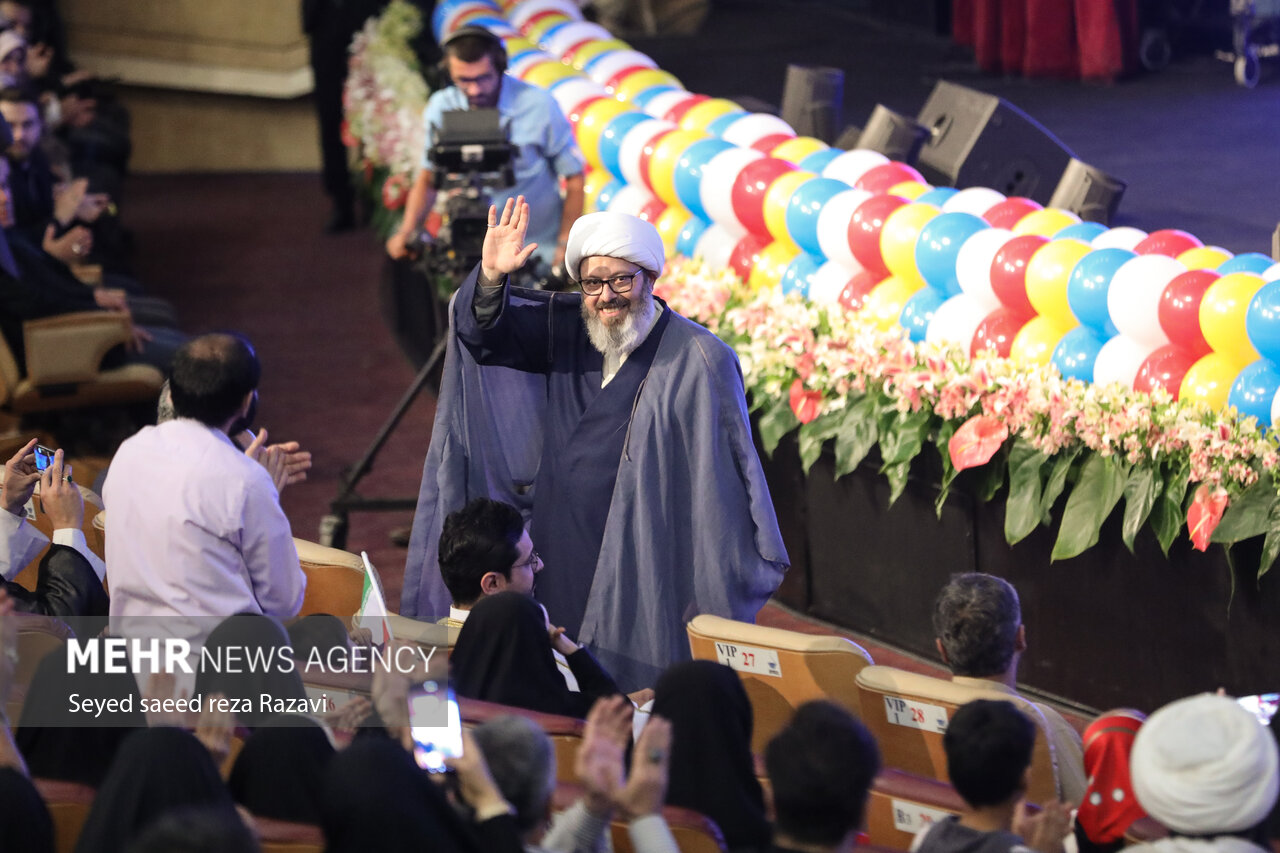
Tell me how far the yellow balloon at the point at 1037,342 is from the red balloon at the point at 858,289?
569mm

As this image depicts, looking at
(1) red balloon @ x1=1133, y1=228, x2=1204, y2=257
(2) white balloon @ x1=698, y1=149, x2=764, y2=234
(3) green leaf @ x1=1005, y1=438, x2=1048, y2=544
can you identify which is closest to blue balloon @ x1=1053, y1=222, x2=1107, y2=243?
(1) red balloon @ x1=1133, y1=228, x2=1204, y2=257

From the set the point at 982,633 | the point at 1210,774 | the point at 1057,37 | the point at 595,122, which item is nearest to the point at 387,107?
the point at 595,122

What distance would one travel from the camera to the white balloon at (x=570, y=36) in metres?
7.02

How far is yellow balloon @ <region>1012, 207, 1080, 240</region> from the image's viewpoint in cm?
436

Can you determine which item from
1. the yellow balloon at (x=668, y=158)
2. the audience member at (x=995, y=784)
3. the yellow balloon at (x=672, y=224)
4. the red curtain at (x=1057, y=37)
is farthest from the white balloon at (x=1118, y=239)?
the red curtain at (x=1057, y=37)

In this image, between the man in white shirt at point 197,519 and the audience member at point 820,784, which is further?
the man in white shirt at point 197,519

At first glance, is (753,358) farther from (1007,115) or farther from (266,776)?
(266,776)

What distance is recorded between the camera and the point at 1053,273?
3.96m

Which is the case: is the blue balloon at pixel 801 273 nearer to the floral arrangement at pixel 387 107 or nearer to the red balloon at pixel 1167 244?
the red balloon at pixel 1167 244

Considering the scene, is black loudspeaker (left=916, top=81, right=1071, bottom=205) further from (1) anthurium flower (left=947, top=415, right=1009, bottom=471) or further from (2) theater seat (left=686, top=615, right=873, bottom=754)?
(2) theater seat (left=686, top=615, right=873, bottom=754)

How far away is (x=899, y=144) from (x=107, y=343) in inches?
110

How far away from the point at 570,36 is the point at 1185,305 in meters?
3.96

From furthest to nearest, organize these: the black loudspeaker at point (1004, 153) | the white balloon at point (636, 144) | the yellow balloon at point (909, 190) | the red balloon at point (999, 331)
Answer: the black loudspeaker at point (1004, 153)
the white balloon at point (636, 144)
the yellow balloon at point (909, 190)
the red balloon at point (999, 331)

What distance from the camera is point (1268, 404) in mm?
3498
